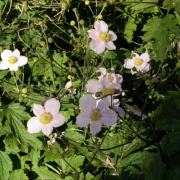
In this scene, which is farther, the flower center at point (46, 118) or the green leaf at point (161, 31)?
the green leaf at point (161, 31)

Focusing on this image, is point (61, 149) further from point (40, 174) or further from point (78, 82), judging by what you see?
point (78, 82)

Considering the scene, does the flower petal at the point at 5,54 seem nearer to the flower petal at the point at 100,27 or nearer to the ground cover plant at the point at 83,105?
the ground cover plant at the point at 83,105

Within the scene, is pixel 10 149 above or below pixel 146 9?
below

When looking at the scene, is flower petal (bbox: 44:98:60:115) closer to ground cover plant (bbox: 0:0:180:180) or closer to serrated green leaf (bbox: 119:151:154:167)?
ground cover plant (bbox: 0:0:180:180)

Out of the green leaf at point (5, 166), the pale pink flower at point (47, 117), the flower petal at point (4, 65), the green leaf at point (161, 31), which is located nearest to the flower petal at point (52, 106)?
the pale pink flower at point (47, 117)

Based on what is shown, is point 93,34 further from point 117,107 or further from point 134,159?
point 134,159

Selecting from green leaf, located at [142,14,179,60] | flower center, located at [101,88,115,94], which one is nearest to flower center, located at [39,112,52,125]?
flower center, located at [101,88,115,94]

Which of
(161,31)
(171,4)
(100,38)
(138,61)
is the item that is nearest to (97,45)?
(100,38)

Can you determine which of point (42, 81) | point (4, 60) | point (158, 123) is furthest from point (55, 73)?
point (158, 123)

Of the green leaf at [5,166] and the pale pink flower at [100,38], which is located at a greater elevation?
the pale pink flower at [100,38]
